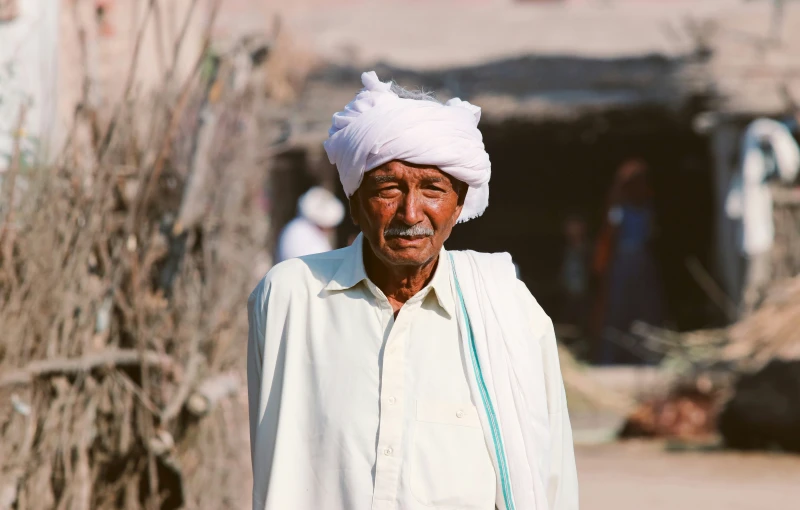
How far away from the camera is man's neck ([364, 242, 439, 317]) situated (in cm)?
315

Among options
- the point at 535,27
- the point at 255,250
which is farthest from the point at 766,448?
the point at 535,27

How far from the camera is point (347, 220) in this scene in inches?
651

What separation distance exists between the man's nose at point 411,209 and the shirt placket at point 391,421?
230 mm

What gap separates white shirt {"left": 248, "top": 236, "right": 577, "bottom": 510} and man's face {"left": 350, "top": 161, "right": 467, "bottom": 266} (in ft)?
0.30

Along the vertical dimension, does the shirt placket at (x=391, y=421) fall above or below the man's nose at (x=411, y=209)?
below

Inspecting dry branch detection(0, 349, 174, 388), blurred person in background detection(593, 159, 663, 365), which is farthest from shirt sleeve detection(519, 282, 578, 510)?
blurred person in background detection(593, 159, 663, 365)

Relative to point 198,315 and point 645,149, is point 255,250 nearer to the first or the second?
point 198,315

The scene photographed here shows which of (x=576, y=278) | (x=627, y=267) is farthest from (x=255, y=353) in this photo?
(x=576, y=278)

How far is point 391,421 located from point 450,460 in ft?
0.51

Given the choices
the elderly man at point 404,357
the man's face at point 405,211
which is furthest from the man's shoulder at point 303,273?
the man's face at point 405,211

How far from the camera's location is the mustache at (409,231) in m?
3.06

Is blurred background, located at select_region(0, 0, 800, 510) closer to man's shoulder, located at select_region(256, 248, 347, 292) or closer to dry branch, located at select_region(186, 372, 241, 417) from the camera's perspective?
dry branch, located at select_region(186, 372, 241, 417)

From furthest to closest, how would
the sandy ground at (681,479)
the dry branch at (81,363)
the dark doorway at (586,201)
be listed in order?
the dark doorway at (586,201) < the sandy ground at (681,479) < the dry branch at (81,363)

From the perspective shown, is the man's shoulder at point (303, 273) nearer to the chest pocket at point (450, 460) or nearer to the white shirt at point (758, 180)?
the chest pocket at point (450, 460)
